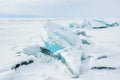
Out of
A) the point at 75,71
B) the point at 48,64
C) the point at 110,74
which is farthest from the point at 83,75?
the point at 48,64

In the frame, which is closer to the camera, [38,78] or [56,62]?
[38,78]

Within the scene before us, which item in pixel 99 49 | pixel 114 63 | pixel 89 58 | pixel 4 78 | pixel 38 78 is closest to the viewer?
pixel 4 78

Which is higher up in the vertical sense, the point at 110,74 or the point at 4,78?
the point at 4,78

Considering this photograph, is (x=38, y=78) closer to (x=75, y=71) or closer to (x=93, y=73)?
(x=75, y=71)

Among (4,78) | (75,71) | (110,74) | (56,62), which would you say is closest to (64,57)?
(56,62)

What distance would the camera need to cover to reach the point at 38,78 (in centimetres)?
405

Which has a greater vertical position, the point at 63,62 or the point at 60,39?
the point at 60,39

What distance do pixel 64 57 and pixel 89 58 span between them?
60 cm

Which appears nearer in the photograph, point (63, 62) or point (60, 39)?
point (63, 62)

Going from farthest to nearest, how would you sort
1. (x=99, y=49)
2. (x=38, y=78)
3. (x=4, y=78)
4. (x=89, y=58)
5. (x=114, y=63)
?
(x=99, y=49)
(x=89, y=58)
(x=114, y=63)
(x=38, y=78)
(x=4, y=78)

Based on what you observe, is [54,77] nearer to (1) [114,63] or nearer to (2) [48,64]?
(2) [48,64]

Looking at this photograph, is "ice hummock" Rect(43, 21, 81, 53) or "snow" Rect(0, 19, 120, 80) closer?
"snow" Rect(0, 19, 120, 80)

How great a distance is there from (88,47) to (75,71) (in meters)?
1.75

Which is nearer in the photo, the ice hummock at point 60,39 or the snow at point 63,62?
the snow at point 63,62
